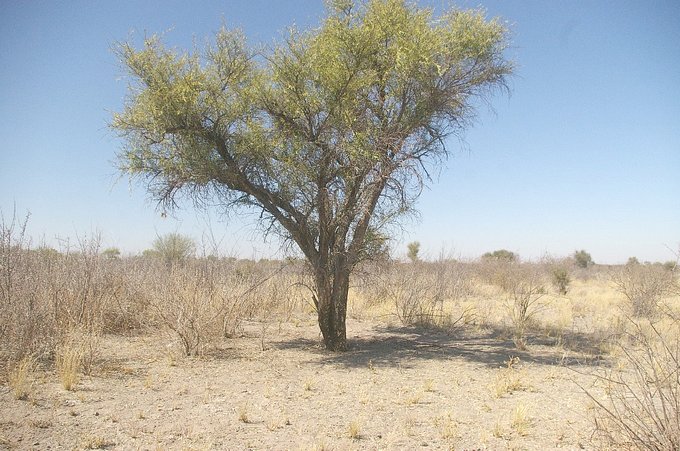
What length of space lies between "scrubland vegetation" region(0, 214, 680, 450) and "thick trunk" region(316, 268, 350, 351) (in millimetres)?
320

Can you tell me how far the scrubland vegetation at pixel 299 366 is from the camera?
5.10 m

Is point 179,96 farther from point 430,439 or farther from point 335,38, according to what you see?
point 430,439

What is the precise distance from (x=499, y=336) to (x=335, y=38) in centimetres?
817

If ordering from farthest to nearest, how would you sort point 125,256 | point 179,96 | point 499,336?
point 125,256
point 499,336
point 179,96

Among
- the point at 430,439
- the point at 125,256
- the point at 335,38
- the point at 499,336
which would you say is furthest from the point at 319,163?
the point at 125,256

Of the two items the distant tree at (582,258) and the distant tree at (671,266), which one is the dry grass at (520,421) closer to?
the distant tree at (671,266)

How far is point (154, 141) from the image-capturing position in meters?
9.19

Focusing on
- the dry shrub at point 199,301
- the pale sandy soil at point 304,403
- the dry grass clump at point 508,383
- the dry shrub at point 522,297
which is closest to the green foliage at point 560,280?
the dry shrub at point 522,297

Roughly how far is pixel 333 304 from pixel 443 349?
2740mm

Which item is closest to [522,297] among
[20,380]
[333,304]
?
[333,304]

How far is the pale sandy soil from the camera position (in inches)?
201

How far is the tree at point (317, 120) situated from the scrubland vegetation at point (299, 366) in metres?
1.67

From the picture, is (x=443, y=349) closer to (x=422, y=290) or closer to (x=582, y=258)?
(x=422, y=290)

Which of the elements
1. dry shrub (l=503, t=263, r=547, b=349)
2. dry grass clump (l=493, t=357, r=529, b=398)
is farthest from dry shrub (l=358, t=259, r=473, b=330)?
dry grass clump (l=493, t=357, r=529, b=398)
